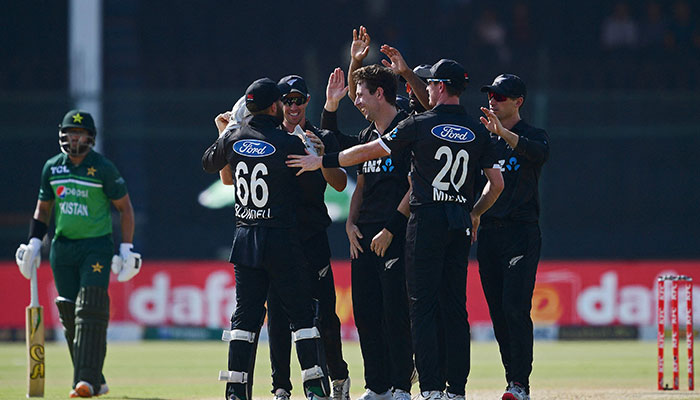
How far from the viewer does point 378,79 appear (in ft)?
26.4

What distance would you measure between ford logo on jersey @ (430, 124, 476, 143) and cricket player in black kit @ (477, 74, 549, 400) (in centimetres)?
37

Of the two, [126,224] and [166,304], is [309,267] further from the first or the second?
[166,304]

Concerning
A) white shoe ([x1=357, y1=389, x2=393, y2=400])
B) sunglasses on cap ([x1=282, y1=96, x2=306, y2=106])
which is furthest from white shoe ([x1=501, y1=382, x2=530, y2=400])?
sunglasses on cap ([x1=282, y1=96, x2=306, y2=106])

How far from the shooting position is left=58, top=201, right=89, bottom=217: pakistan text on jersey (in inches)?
368

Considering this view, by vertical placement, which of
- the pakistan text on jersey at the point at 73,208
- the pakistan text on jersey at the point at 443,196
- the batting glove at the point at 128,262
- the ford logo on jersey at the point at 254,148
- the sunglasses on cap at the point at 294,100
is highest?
the sunglasses on cap at the point at 294,100

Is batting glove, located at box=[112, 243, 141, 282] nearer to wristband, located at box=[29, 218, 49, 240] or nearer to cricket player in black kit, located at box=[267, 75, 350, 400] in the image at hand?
wristband, located at box=[29, 218, 49, 240]

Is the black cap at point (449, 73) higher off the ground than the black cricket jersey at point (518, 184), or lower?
higher

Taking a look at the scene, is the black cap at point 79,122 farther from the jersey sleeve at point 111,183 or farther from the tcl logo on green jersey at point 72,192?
the tcl logo on green jersey at point 72,192

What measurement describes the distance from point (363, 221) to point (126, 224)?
2.50 meters

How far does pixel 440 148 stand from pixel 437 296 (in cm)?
97

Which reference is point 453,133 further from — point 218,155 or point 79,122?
point 79,122

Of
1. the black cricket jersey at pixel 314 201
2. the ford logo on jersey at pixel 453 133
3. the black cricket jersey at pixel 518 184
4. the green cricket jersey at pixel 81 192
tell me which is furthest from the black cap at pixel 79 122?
the black cricket jersey at pixel 518 184

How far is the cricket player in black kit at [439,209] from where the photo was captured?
7.59 meters

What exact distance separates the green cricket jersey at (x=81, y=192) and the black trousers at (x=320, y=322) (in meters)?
1.95
